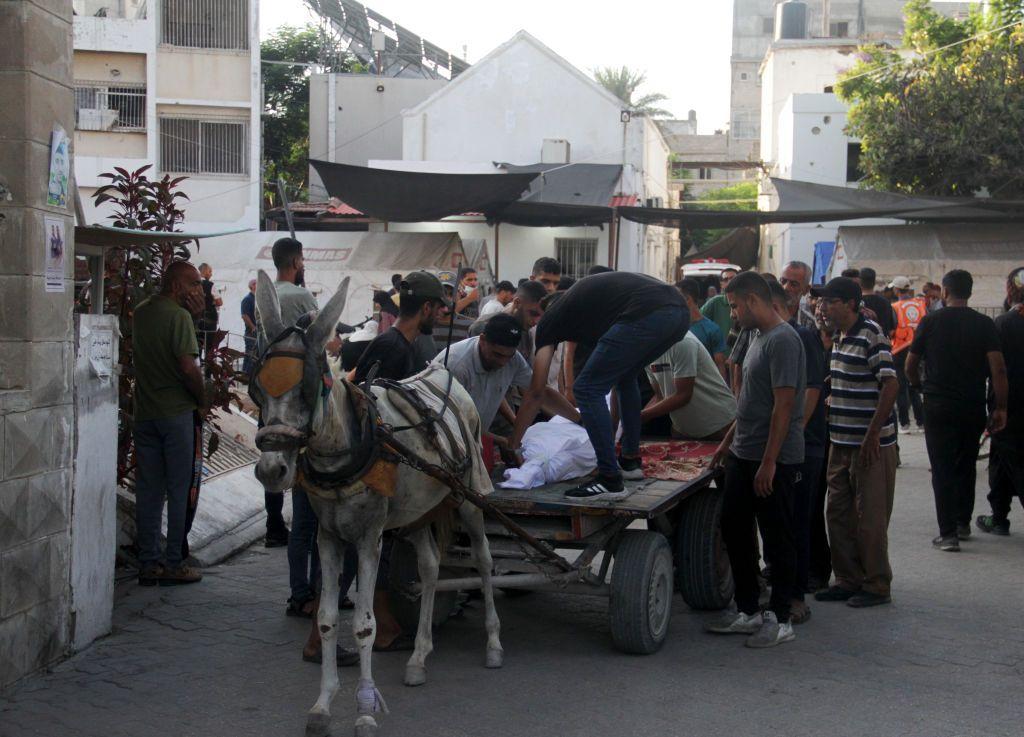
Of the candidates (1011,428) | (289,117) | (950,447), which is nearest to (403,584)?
(950,447)

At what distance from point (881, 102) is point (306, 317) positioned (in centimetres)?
2515

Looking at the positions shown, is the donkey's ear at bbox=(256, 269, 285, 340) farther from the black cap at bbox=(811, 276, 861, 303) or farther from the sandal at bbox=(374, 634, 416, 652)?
the black cap at bbox=(811, 276, 861, 303)

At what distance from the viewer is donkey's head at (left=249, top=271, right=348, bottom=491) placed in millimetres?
4102

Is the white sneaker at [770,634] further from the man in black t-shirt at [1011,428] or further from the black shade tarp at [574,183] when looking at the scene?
the black shade tarp at [574,183]

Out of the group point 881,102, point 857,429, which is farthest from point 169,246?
point 881,102

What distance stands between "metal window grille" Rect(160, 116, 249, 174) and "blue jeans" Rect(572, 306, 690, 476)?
25449 millimetres

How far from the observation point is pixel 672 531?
258 inches

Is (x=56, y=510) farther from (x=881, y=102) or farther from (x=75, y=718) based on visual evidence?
(x=881, y=102)

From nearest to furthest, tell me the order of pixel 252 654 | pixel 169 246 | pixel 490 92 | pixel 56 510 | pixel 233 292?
pixel 56 510 < pixel 252 654 < pixel 169 246 < pixel 233 292 < pixel 490 92

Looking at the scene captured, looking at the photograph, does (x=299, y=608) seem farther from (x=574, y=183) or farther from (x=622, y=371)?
(x=574, y=183)

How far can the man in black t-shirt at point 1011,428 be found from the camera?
335 inches

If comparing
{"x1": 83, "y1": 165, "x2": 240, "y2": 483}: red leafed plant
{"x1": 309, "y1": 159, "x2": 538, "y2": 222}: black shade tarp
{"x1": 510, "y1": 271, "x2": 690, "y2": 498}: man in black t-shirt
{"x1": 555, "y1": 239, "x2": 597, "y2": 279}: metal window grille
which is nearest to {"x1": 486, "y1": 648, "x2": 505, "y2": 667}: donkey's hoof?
{"x1": 510, "y1": 271, "x2": 690, "y2": 498}: man in black t-shirt

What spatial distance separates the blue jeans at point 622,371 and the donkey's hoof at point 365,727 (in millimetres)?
1968

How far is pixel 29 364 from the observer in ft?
17.1
